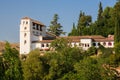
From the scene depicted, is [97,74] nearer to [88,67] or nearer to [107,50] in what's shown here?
[88,67]

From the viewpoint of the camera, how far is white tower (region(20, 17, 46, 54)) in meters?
83.9

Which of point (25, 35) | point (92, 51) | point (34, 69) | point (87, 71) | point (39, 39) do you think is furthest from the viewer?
point (25, 35)

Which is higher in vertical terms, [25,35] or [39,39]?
[25,35]

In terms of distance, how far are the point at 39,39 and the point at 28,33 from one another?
98.2 inches

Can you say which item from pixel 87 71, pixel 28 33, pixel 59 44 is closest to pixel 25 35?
pixel 28 33

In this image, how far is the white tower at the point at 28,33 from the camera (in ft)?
275

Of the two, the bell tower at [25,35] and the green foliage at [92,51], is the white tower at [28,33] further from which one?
the green foliage at [92,51]

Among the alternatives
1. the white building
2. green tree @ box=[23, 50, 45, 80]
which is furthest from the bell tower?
green tree @ box=[23, 50, 45, 80]

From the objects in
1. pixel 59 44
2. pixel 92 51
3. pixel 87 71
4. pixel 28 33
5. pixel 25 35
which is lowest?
pixel 87 71

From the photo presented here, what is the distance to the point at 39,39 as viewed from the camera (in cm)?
8500

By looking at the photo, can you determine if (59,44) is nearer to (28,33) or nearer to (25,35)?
(28,33)

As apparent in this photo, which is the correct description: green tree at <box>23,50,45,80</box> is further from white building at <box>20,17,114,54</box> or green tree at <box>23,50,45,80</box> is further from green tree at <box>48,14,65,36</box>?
green tree at <box>48,14,65,36</box>

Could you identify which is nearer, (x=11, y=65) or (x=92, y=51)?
(x=11, y=65)

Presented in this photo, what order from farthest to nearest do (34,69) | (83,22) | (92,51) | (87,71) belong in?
(83,22)
(92,51)
(34,69)
(87,71)
